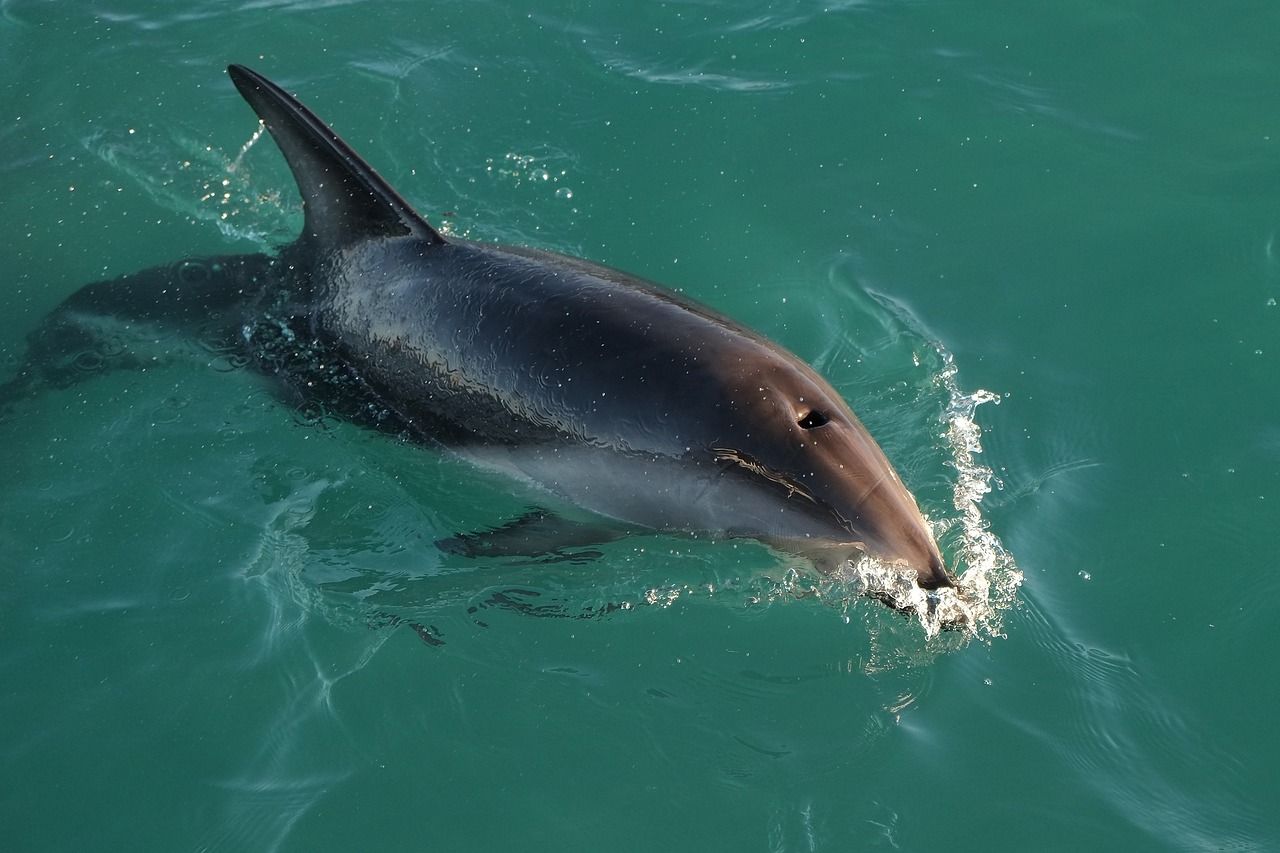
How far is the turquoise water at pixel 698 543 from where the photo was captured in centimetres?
655

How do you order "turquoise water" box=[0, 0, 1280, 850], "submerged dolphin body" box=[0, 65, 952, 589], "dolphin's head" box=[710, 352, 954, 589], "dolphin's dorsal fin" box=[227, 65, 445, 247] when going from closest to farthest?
"dolphin's head" box=[710, 352, 954, 589], "submerged dolphin body" box=[0, 65, 952, 589], "turquoise water" box=[0, 0, 1280, 850], "dolphin's dorsal fin" box=[227, 65, 445, 247]

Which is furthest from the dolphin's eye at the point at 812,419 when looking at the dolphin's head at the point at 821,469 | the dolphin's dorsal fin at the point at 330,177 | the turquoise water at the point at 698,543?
the dolphin's dorsal fin at the point at 330,177

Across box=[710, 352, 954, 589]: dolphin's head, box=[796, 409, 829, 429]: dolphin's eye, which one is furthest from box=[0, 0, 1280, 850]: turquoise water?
box=[796, 409, 829, 429]: dolphin's eye

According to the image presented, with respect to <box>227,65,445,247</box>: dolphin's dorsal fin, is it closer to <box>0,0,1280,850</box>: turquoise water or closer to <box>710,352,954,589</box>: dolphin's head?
<box>0,0,1280,850</box>: turquoise water

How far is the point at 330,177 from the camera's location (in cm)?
782

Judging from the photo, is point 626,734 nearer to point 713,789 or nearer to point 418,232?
→ point 713,789

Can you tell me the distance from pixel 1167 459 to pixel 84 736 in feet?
23.1

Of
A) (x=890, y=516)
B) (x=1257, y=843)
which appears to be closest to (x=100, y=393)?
(x=890, y=516)

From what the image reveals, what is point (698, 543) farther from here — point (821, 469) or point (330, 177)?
point (330, 177)

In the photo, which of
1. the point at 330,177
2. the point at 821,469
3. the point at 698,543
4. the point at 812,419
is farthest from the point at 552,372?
the point at 330,177

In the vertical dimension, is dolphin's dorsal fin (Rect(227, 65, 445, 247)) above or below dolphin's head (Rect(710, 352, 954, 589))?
above

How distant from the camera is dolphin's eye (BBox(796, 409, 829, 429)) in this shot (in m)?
6.27

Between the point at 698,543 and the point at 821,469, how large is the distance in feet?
3.37

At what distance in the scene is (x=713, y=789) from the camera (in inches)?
253
